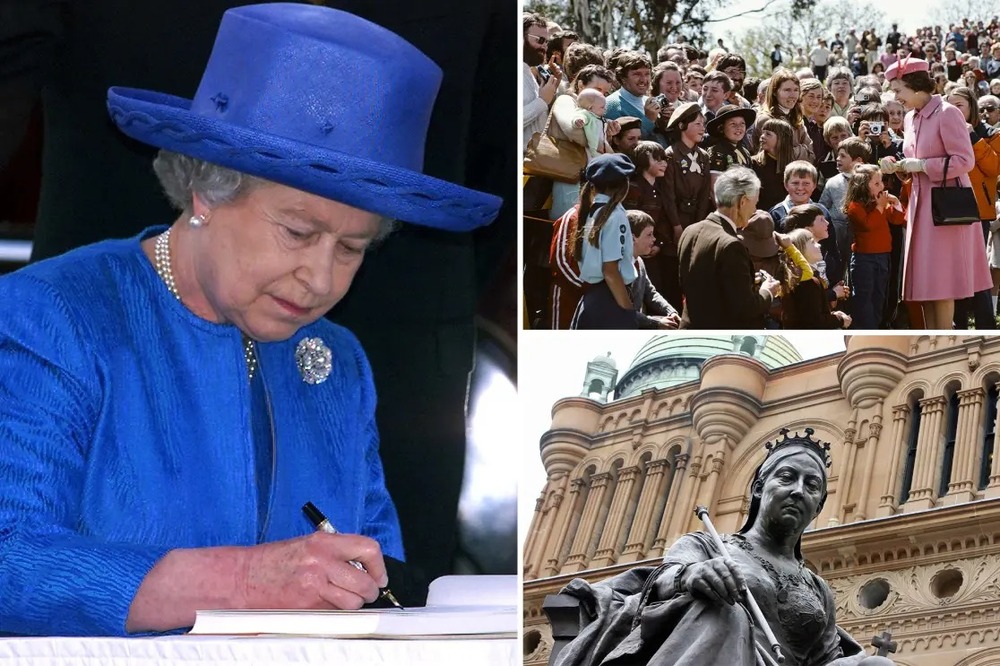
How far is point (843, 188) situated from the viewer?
3105mm

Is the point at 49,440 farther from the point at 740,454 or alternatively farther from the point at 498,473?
the point at 740,454

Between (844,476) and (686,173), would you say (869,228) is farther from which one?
(844,476)

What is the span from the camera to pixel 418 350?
282 cm

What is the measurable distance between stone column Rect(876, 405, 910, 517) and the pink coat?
0.92 feet

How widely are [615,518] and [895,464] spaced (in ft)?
2.22

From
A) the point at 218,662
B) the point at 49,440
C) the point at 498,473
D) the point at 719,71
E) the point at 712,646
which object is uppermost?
the point at 719,71

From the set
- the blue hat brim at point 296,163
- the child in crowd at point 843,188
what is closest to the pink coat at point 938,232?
the child in crowd at point 843,188

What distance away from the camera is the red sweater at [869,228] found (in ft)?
10.2

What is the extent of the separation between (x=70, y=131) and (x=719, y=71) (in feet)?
4.72

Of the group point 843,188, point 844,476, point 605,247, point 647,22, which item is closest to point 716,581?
point 844,476

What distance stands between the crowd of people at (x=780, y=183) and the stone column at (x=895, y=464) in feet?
0.74

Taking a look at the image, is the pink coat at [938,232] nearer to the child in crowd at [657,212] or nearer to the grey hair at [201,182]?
the child in crowd at [657,212]

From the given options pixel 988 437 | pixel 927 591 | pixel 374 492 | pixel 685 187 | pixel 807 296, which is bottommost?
pixel 374 492

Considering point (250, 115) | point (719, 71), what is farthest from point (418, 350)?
point (719, 71)
